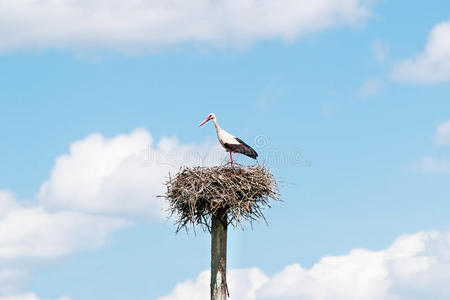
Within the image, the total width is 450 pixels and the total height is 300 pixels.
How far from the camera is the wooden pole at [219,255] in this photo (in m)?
14.1

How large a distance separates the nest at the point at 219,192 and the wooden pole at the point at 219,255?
165mm

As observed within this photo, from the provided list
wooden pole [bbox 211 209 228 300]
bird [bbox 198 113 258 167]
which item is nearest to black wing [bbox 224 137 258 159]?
bird [bbox 198 113 258 167]

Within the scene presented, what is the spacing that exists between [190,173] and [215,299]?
2896mm

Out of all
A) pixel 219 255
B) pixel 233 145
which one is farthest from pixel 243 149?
pixel 219 255

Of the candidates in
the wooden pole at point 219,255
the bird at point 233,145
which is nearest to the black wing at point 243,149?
the bird at point 233,145

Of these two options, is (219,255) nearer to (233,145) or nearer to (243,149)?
(243,149)

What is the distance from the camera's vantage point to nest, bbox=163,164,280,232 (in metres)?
14.0

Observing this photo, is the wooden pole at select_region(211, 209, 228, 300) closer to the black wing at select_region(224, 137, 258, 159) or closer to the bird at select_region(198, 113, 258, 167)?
the bird at select_region(198, 113, 258, 167)

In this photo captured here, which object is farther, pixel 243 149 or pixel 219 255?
pixel 243 149

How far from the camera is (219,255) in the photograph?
14195 mm

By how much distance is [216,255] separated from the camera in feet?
46.6

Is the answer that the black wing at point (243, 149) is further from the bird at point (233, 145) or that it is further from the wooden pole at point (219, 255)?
the wooden pole at point (219, 255)

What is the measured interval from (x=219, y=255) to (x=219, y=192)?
4.77 ft

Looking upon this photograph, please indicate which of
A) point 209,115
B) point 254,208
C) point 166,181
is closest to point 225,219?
point 254,208
